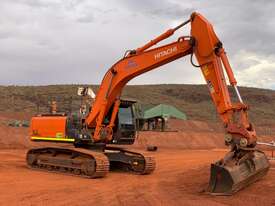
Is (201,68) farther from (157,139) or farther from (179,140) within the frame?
(179,140)

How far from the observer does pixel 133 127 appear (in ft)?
55.9

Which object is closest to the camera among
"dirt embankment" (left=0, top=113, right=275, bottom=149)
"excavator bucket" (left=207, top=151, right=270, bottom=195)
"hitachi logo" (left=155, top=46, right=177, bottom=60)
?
"excavator bucket" (left=207, top=151, right=270, bottom=195)

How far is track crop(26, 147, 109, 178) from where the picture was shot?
15195mm

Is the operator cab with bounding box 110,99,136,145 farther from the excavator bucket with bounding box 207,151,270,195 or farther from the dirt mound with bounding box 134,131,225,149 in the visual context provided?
the dirt mound with bounding box 134,131,225,149

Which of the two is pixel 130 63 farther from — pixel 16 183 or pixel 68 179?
pixel 16 183

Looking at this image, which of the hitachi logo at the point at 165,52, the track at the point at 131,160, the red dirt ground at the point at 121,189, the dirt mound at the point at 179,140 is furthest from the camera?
the dirt mound at the point at 179,140

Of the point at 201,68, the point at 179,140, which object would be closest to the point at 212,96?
the point at 201,68

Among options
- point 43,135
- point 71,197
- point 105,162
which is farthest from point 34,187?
point 43,135

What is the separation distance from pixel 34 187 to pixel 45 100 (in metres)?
55.4

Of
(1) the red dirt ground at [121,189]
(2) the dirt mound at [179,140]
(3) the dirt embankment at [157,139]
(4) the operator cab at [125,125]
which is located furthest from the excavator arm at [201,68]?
(2) the dirt mound at [179,140]

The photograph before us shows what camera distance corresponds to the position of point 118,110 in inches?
663

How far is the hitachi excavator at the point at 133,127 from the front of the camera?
1160cm

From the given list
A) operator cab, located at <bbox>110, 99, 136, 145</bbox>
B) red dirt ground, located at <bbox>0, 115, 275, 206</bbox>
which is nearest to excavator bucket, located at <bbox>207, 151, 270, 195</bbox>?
red dirt ground, located at <bbox>0, 115, 275, 206</bbox>

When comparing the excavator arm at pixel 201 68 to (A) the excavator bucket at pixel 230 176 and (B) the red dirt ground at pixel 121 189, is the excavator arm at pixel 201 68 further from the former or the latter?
(B) the red dirt ground at pixel 121 189
